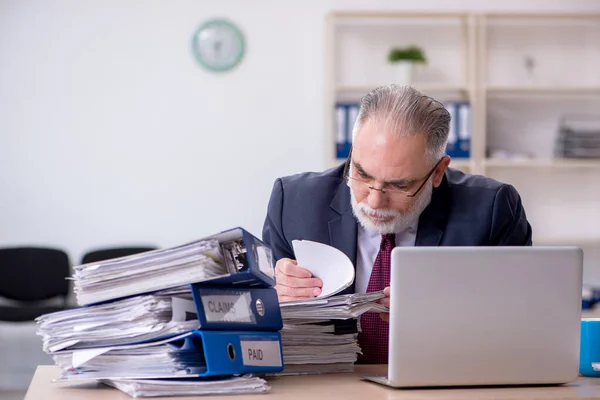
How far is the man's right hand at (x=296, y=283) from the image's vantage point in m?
1.79

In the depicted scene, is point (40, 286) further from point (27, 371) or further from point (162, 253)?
point (162, 253)

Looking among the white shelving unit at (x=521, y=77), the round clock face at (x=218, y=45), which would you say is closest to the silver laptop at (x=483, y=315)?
the white shelving unit at (x=521, y=77)

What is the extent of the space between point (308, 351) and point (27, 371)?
4.20 m

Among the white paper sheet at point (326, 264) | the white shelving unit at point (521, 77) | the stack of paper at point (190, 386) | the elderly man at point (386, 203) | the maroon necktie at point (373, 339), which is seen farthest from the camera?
the white shelving unit at point (521, 77)

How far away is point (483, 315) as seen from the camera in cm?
146

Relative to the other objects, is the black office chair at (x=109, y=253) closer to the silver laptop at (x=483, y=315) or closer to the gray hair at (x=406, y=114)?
the gray hair at (x=406, y=114)

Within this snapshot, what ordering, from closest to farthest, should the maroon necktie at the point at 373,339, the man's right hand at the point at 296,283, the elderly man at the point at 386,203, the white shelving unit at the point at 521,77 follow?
the man's right hand at the point at 296,283
the maroon necktie at the point at 373,339
the elderly man at the point at 386,203
the white shelving unit at the point at 521,77

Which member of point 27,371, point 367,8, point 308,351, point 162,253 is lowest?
point 27,371

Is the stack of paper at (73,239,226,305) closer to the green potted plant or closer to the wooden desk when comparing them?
the wooden desk

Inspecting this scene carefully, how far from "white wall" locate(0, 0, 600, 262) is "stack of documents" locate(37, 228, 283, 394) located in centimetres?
404

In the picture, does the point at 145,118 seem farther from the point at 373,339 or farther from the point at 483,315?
the point at 483,315

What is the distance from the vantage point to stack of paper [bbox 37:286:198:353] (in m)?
1.43

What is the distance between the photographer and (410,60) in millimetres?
5395

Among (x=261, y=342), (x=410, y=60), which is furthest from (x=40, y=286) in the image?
(x=261, y=342)
